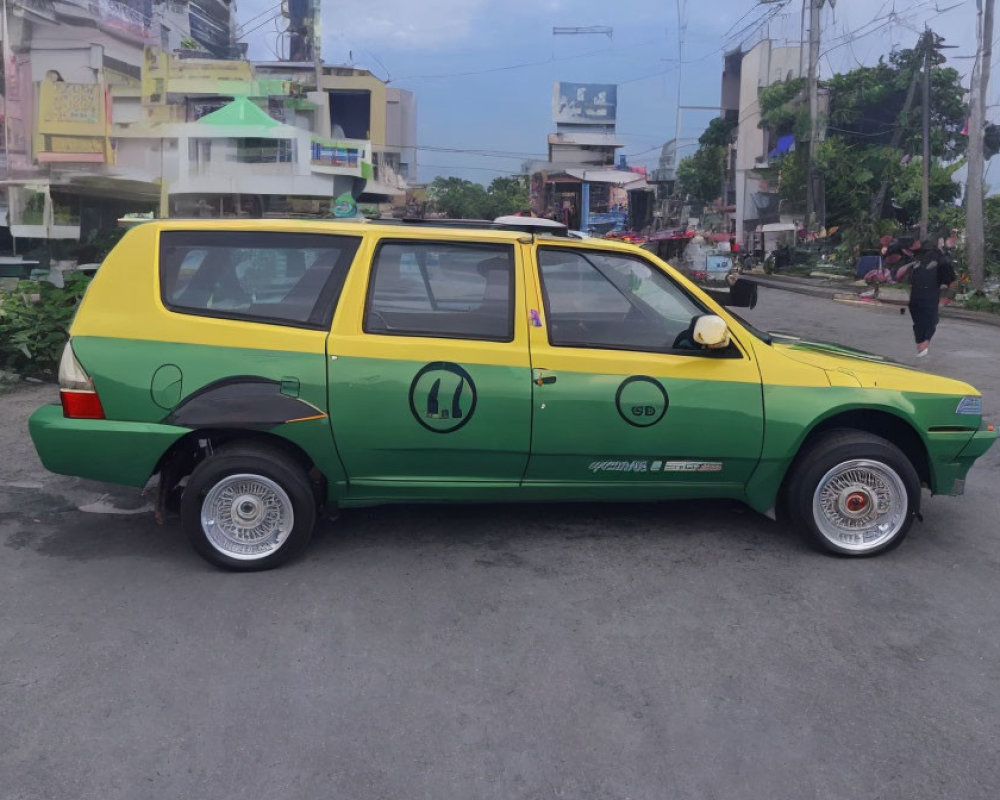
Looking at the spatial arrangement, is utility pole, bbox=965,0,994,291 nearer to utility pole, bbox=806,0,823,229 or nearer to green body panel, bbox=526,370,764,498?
utility pole, bbox=806,0,823,229

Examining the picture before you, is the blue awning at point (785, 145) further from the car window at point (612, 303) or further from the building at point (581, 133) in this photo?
the car window at point (612, 303)

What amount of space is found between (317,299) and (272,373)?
448 millimetres

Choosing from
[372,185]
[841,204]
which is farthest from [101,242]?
[841,204]

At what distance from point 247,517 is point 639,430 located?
2042 millimetres

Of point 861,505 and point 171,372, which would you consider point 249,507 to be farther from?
point 861,505

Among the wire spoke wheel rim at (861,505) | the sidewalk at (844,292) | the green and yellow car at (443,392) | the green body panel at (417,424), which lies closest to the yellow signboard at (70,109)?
the green and yellow car at (443,392)

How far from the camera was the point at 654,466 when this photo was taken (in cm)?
502

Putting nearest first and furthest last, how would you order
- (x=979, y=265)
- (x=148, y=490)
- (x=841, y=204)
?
(x=148, y=490)
(x=979, y=265)
(x=841, y=204)

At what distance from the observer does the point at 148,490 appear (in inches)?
248

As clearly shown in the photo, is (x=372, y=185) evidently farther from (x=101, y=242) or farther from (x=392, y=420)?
(x=392, y=420)

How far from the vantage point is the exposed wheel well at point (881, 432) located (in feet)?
16.9

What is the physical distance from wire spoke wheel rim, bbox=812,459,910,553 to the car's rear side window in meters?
2.76

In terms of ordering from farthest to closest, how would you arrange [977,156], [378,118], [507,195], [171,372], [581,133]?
[581,133]
[507,195]
[378,118]
[977,156]
[171,372]

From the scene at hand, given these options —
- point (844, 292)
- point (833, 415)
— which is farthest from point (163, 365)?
point (844, 292)
